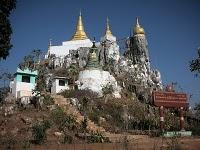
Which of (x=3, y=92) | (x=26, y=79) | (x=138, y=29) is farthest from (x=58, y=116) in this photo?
(x=138, y=29)

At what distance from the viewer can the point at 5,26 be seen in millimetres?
18172

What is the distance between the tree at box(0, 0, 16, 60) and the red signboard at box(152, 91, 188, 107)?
52.4ft

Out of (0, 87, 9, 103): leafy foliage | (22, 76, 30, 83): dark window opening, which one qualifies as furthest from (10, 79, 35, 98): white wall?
(0, 87, 9, 103): leafy foliage

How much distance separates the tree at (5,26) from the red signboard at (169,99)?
1597 centimetres

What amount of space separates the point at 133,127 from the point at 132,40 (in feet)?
135

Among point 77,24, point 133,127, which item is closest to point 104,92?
point 133,127

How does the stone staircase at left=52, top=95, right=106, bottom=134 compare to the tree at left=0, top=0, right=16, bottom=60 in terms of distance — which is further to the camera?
the stone staircase at left=52, top=95, right=106, bottom=134

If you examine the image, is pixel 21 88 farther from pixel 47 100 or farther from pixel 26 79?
pixel 47 100

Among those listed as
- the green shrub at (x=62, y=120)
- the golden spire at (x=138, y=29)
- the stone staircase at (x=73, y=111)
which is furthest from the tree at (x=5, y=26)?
the golden spire at (x=138, y=29)

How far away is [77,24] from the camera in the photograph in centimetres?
7119

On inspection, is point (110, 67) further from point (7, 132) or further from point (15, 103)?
point (7, 132)

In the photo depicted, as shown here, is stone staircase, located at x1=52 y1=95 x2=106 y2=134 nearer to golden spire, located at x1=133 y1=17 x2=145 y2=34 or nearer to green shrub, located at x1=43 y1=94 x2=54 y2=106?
green shrub, located at x1=43 y1=94 x2=54 y2=106

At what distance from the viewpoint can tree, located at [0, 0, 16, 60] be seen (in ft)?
59.5

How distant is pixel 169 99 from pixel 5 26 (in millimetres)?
18148
